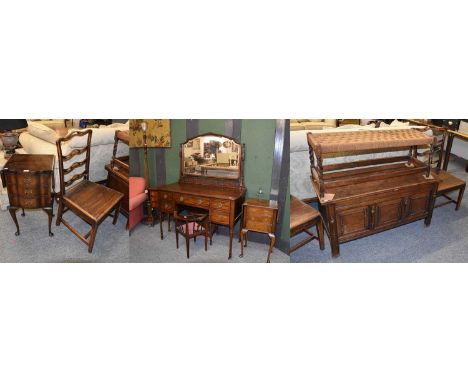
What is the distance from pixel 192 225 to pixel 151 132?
0.69 meters

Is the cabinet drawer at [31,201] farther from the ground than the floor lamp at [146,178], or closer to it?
closer to it

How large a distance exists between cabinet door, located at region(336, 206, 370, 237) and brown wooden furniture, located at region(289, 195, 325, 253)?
15cm

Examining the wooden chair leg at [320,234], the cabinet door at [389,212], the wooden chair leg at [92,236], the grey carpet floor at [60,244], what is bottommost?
the grey carpet floor at [60,244]

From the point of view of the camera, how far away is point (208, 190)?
7.43 ft

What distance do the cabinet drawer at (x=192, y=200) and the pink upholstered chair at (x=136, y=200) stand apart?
0.23 m

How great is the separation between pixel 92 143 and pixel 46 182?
22.6 inches

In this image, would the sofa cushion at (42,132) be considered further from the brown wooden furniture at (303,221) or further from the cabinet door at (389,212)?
the cabinet door at (389,212)

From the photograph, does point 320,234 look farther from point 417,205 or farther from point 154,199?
point 154,199

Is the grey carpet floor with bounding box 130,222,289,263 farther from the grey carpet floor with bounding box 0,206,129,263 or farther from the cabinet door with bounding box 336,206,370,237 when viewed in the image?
the cabinet door with bounding box 336,206,370,237

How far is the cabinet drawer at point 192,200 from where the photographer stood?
2219 millimetres

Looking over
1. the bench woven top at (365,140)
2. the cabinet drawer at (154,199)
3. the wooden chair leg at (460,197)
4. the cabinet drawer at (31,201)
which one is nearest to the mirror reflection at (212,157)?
the cabinet drawer at (154,199)

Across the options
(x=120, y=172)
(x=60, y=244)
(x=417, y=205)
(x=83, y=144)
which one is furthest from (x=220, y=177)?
(x=417, y=205)

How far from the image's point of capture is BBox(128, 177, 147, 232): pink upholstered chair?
2.22 m
